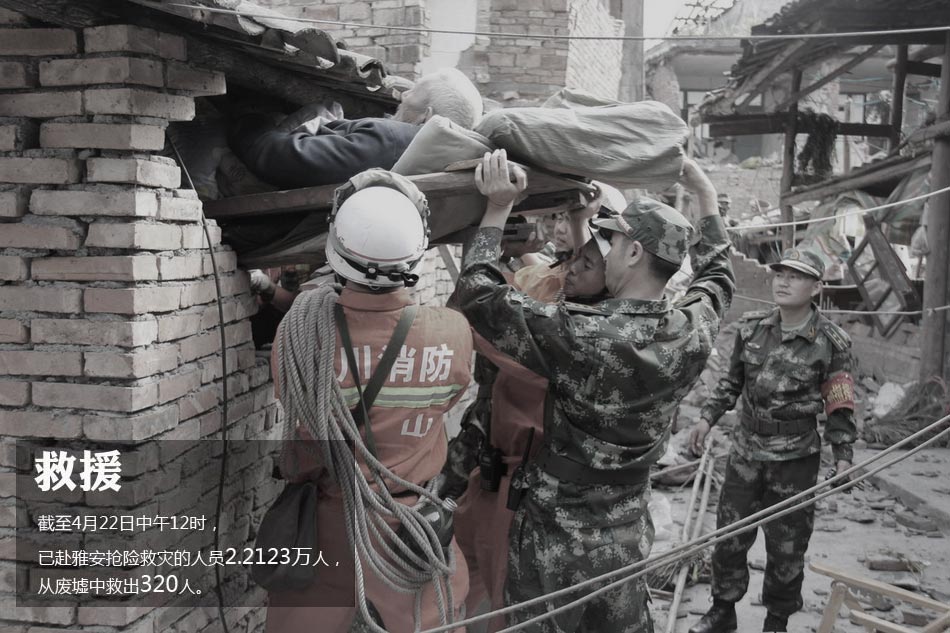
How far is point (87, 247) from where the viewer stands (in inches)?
111

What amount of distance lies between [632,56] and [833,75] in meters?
5.66

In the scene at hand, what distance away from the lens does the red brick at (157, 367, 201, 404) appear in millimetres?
2889

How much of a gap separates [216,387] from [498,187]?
133cm

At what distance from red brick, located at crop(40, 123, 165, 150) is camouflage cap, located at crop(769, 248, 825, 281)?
11.3ft

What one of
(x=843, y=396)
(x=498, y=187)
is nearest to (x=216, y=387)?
(x=498, y=187)

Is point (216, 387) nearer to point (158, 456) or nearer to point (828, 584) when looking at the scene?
point (158, 456)

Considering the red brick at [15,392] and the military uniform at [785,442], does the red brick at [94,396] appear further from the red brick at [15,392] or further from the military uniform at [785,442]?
the military uniform at [785,442]

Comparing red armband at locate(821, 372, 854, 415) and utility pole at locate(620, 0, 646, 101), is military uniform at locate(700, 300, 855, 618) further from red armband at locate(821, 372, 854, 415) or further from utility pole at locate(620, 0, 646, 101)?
utility pole at locate(620, 0, 646, 101)

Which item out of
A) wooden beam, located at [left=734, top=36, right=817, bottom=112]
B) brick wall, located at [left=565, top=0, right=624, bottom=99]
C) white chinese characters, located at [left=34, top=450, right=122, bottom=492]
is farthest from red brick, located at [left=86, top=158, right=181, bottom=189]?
wooden beam, located at [left=734, top=36, right=817, bottom=112]

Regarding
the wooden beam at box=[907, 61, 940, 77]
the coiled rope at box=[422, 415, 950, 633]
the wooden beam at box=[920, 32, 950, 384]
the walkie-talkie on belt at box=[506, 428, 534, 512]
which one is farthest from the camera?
the wooden beam at box=[907, 61, 940, 77]

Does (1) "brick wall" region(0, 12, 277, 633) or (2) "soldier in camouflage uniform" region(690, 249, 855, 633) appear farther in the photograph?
(2) "soldier in camouflage uniform" region(690, 249, 855, 633)

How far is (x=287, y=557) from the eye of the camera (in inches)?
107

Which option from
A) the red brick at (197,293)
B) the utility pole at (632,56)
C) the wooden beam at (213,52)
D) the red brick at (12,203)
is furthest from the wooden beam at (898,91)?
the red brick at (12,203)

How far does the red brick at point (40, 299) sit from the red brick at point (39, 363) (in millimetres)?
148
